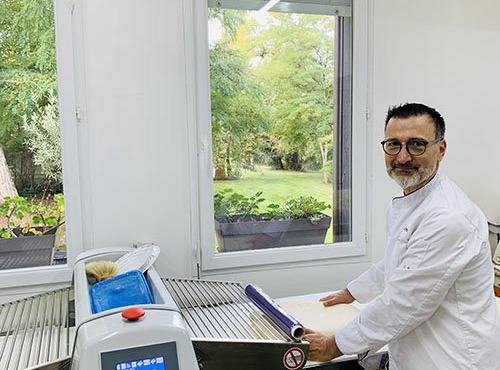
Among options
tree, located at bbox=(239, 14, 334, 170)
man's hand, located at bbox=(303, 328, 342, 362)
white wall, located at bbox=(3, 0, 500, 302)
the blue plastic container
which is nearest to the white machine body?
the blue plastic container

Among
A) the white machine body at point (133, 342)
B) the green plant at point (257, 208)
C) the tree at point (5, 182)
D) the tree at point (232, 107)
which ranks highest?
the tree at point (232, 107)

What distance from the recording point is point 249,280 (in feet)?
7.59

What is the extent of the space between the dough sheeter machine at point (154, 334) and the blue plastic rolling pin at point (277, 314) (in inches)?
0.6

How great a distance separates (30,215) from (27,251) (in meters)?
0.16

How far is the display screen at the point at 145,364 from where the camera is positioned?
3.42ft

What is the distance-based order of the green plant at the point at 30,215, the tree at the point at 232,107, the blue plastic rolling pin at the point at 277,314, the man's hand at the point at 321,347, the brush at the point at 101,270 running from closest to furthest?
the blue plastic rolling pin at the point at 277,314 → the man's hand at the point at 321,347 → the brush at the point at 101,270 → the green plant at the point at 30,215 → the tree at the point at 232,107

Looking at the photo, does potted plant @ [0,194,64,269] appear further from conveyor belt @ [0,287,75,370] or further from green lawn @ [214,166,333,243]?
green lawn @ [214,166,333,243]

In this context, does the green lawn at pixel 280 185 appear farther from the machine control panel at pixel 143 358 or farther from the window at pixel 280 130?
the machine control panel at pixel 143 358

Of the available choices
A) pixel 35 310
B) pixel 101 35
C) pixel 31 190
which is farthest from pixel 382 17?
pixel 35 310

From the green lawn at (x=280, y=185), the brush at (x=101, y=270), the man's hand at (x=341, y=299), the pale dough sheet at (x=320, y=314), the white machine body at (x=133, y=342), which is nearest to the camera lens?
the white machine body at (x=133, y=342)

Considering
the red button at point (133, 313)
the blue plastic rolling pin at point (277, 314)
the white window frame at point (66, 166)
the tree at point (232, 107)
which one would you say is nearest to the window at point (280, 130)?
the tree at point (232, 107)

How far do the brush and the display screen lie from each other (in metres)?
0.57

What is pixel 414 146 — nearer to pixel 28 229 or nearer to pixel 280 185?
pixel 280 185

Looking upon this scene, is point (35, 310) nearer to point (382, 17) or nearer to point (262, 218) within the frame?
point (262, 218)
